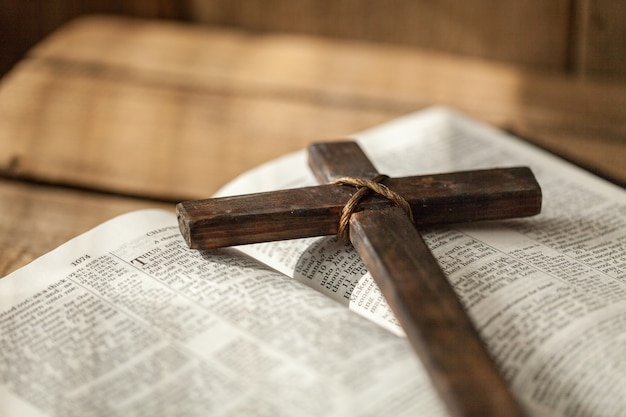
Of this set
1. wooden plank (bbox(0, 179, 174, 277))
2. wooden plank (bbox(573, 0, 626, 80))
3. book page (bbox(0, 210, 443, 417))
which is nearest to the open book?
book page (bbox(0, 210, 443, 417))

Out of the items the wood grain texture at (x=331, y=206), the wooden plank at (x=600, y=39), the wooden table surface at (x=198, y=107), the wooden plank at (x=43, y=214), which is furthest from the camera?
the wooden plank at (x=600, y=39)

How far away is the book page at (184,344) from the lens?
2.21 ft

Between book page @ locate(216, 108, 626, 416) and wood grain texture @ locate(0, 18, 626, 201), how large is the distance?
14 centimetres

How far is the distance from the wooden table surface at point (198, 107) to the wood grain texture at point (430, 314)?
41cm

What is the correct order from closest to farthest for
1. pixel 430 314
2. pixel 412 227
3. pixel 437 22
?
pixel 430 314
pixel 412 227
pixel 437 22

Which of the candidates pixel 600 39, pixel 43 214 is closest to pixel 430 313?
pixel 43 214

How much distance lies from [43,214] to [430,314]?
61 centimetres

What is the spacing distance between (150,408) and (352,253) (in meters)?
0.30

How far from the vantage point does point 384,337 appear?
2.41 ft

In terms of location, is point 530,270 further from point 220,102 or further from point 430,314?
point 220,102

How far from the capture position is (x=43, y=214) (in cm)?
106

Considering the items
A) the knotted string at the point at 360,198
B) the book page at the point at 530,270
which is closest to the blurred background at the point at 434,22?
the book page at the point at 530,270

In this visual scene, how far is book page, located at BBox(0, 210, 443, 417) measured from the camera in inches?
26.6

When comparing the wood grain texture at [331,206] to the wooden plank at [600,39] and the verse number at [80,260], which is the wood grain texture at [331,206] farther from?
the wooden plank at [600,39]
